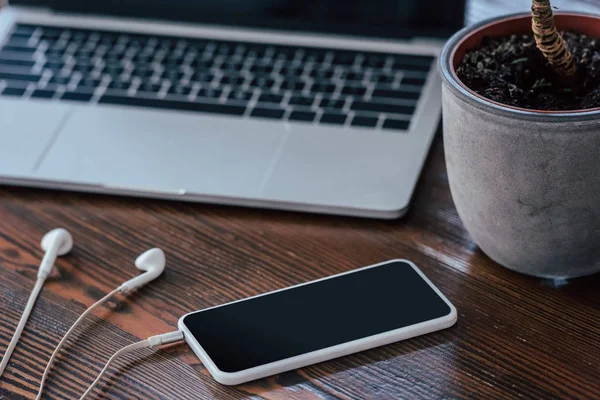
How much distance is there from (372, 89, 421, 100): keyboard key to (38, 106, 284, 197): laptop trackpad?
0.36 ft

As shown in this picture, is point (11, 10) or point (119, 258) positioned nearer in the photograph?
point (119, 258)

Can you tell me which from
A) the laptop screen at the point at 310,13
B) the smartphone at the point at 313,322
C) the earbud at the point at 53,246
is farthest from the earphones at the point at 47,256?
the laptop screen at the point at 310,13

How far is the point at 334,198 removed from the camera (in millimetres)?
718

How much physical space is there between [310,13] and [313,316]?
0.41 meters

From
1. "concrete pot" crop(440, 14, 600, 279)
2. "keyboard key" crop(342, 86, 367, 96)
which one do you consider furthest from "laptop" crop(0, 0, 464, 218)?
"concrete pot" crop(440, 14, 600, 279)

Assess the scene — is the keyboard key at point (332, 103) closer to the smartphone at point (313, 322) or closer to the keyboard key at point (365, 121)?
the keyboard key at point (365, 121)

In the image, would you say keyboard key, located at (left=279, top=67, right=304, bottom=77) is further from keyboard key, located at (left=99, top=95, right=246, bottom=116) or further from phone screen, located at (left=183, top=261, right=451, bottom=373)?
phone screen, located at (left=183, top=261, right=451, bottom=373)

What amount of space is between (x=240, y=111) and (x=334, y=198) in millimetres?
158

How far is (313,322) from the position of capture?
604mm

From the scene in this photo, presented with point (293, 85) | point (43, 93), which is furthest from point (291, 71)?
point (43, 93)

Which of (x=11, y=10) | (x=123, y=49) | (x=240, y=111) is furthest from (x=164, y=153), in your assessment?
(x=11, y=10)

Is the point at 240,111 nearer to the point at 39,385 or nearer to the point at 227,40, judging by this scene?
the point at 227,40

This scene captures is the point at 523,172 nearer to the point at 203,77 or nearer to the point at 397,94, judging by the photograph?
the point at 397,94

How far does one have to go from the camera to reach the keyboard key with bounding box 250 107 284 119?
2.66 feet
